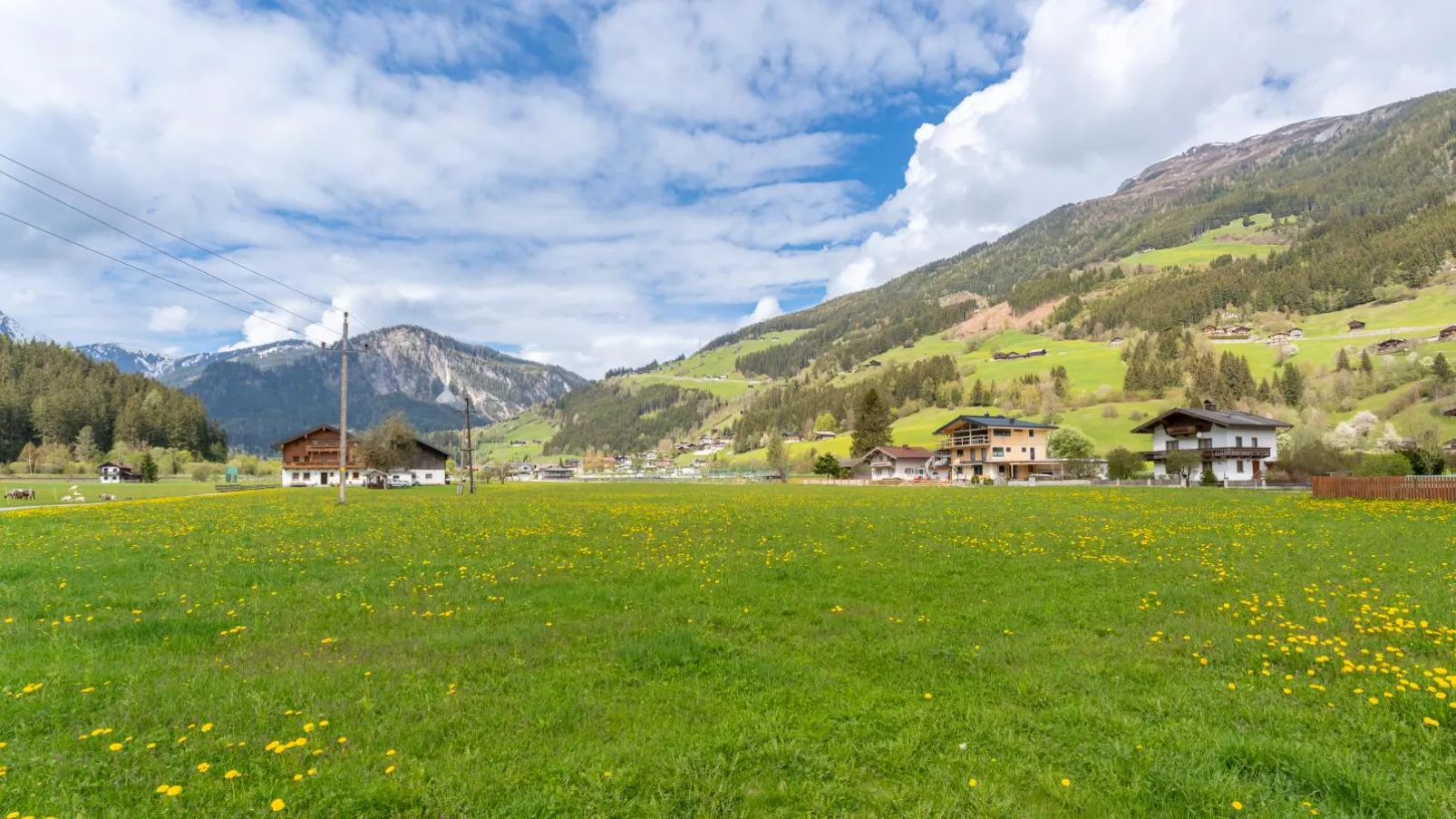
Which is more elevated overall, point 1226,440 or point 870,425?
point 870,425

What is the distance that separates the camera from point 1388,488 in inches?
1507

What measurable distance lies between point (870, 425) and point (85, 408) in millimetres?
198560

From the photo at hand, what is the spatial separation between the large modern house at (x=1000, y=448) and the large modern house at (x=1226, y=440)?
98.2 ft

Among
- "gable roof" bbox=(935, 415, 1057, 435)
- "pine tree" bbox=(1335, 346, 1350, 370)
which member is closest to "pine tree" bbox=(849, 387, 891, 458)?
"gable roof" bbox=(935, 415, 1057, 435)

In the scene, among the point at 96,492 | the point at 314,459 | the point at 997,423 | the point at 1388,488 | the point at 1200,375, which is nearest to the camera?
the point at 1388,488

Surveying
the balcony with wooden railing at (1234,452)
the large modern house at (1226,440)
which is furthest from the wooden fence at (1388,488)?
the large modern house at (1226,440)

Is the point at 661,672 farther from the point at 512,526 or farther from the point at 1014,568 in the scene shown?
the point at 512,526

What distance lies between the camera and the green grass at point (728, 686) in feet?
18.7

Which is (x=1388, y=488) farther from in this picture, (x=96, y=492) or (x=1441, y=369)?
(x=1441, y=369)

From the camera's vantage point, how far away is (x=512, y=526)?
26.1 metres

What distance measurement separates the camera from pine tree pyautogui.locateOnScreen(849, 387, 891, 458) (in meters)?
133

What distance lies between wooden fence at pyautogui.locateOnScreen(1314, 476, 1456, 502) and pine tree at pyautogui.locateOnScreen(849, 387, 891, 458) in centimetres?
9096

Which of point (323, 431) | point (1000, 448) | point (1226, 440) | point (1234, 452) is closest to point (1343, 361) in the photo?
point (1000, 448)

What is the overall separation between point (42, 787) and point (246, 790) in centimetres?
187
